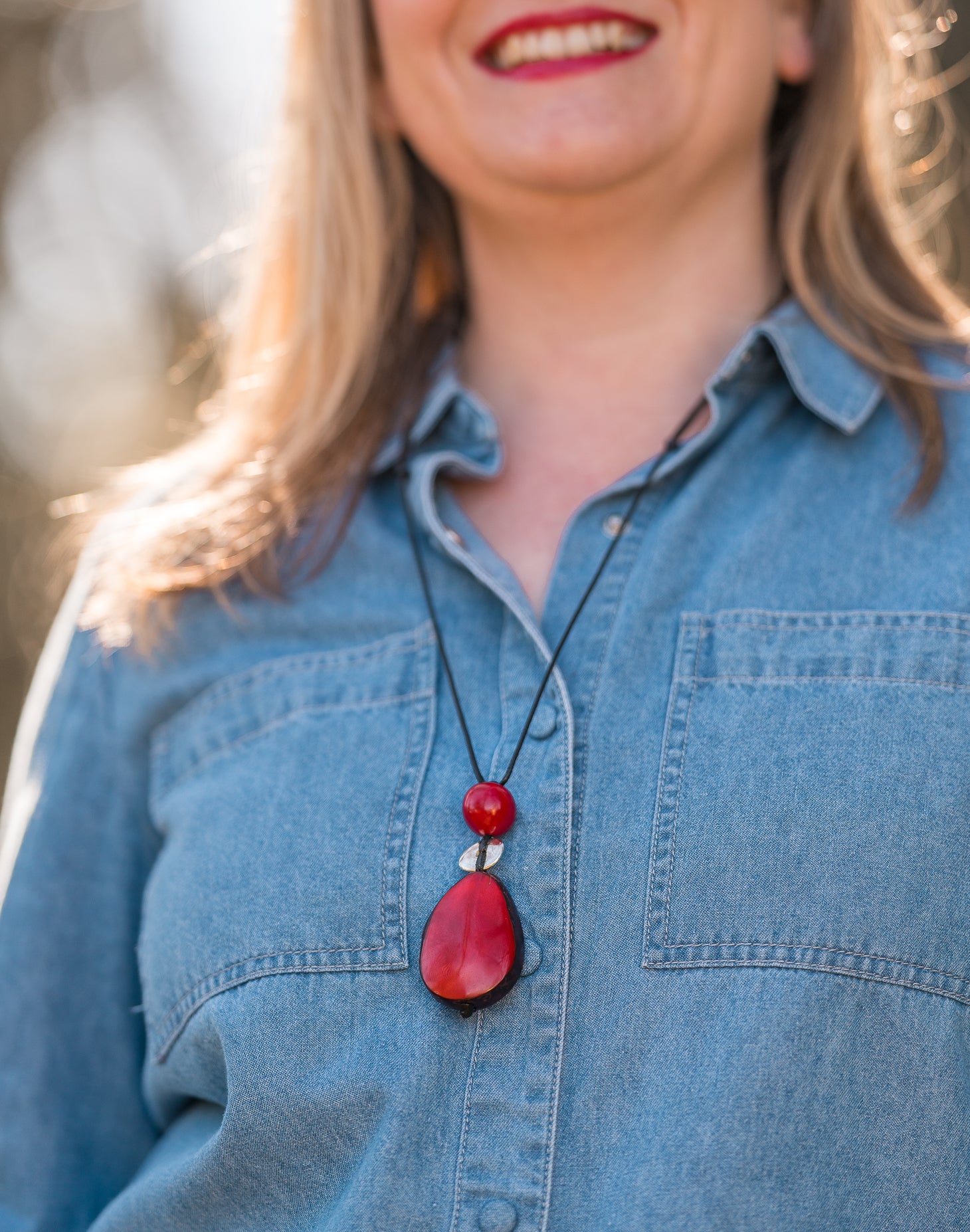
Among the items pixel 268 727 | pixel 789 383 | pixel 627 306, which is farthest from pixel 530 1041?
pixel 627 306

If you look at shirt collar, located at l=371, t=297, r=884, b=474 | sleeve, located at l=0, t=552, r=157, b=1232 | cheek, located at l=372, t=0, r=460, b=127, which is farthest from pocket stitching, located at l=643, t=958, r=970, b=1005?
cheek, located at l=372, t=0, r=460, b=127

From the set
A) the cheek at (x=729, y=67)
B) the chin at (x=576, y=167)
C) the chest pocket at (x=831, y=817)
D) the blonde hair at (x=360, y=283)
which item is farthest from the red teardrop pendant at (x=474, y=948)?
the cheek at (x=729, y=67)

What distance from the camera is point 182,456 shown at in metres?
2.04

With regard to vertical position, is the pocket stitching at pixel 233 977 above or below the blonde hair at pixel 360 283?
below

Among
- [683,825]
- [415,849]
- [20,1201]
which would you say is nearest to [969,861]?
[683,825]

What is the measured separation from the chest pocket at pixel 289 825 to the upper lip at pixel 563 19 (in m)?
0.78

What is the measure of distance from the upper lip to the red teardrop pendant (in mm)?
1086

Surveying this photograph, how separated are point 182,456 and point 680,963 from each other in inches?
45.6

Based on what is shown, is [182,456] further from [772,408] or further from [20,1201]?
[20,1201]

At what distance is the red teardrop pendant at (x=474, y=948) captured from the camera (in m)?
1.31

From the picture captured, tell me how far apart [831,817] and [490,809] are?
35cm

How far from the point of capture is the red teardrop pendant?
1.31m

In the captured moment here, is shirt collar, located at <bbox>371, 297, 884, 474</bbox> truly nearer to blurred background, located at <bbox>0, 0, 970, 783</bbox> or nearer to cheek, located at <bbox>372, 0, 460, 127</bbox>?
cheek, located at <bbox>372, 0, 460, 127</bbox>

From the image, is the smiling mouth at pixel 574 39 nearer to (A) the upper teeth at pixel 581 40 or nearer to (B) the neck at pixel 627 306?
(A) the upper teeth at pixel 581 40
